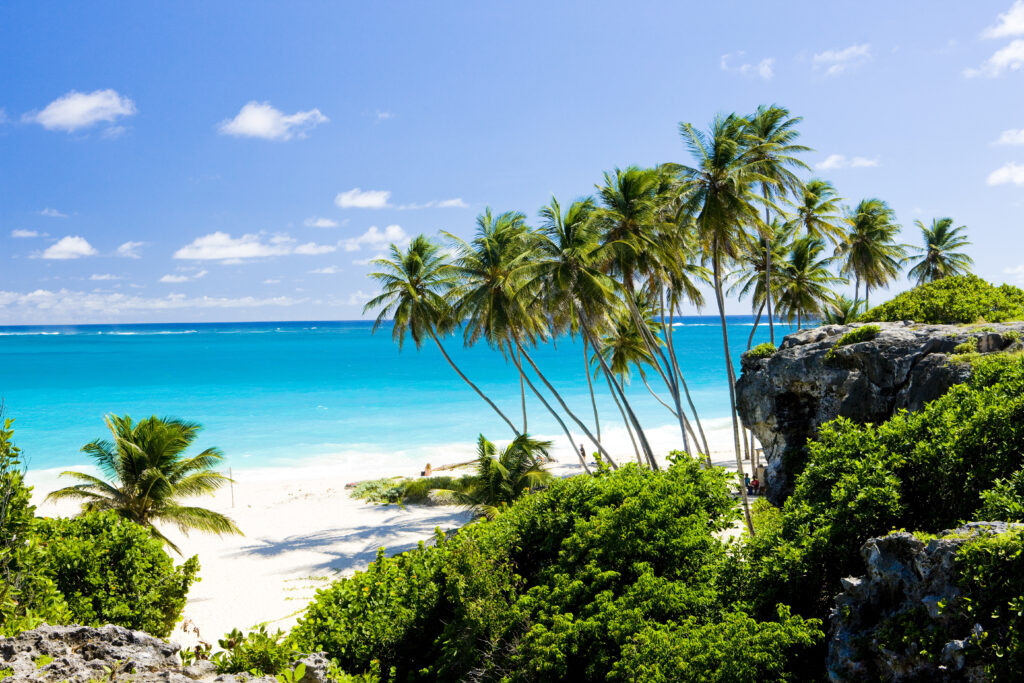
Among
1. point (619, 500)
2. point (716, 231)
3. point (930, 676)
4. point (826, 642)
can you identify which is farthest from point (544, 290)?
point (930, 676)

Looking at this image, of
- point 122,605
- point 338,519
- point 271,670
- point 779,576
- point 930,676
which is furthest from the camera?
point 338,519

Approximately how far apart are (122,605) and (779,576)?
1074cm

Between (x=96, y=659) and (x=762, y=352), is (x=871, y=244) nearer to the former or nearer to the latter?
(x=762, y=352)

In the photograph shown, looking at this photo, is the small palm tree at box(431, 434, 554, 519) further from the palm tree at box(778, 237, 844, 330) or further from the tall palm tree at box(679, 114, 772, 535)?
the palm tree at box(778, 237, 844, 330)

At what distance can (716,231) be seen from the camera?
19.4 meters

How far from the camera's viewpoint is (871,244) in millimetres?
32875

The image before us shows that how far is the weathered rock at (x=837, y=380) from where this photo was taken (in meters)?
13.2

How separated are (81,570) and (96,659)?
6092 mm

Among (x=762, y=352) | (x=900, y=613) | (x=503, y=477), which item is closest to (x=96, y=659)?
(x=900, y=613)

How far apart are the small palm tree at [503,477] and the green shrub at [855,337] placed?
27.4ft

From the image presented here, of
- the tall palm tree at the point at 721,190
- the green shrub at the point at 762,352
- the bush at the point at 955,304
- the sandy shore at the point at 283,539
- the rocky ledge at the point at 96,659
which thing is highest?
the tall palm tree at the point at 721,190

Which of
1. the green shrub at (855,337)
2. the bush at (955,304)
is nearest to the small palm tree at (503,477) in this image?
the green shrub at (855,337)

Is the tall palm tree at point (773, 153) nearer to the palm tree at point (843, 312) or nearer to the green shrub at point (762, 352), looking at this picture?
the green shrub at point (762, 352)

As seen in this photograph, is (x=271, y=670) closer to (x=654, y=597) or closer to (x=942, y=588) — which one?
(x=654, y=597)
